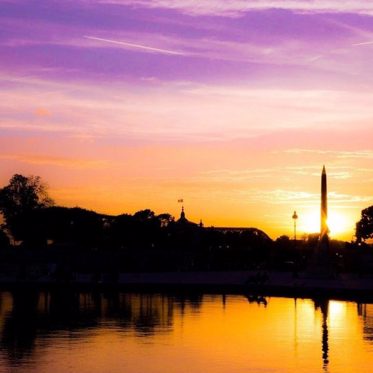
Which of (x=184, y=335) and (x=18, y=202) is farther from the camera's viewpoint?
(x=18, y=202)

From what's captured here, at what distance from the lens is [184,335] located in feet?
141

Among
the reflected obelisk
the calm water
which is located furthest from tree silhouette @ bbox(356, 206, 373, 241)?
the calm water

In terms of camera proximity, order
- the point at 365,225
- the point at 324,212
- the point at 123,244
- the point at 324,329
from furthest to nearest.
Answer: the point at 123,244 < the point at 365,225 < the point at 324,212 < the point at 324,329

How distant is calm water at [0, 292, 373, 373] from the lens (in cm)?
3378

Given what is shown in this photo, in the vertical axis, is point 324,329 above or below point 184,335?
above

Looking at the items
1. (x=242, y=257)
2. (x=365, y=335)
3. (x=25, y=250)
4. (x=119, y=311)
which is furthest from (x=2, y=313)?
(x=242, y=257)

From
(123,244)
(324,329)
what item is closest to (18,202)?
(123,244)

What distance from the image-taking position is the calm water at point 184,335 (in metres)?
33.8

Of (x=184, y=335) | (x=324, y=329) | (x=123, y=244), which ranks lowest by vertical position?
(x=184, y=335)

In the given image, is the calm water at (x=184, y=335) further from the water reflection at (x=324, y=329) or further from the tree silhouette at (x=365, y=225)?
the tree silhouette at (x=365, y=225)

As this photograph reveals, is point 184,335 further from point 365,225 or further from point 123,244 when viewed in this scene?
point 123,244

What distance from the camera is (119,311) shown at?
181 ft

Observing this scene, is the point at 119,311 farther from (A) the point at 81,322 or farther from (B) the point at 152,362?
(B) the point at 152,362

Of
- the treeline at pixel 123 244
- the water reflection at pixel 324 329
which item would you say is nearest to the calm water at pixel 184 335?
the water reflection at pixel 324 329
